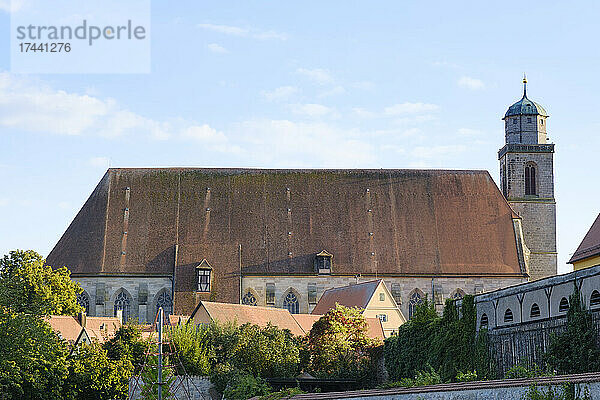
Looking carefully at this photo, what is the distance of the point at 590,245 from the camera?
3048 cm

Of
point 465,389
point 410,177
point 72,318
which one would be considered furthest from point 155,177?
point 465,389

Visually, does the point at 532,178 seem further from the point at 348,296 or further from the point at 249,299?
the point at 249,299

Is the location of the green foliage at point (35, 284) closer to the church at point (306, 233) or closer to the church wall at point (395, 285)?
the church at point (306, 233)

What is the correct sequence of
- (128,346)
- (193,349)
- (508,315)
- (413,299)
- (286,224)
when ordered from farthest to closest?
(286,224)
(413,299)
(128,346)
(193,349)
(508,315)

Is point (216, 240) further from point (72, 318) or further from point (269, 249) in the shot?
point (72, 318)

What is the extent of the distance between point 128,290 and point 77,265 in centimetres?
353

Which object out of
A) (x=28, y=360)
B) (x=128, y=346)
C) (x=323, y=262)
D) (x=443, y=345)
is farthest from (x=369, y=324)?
(x=28, y=360)

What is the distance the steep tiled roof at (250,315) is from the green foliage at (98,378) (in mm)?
5888

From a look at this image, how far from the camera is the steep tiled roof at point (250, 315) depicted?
47.4 m

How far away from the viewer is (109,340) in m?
44.1

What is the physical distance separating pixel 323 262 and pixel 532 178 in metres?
16.0

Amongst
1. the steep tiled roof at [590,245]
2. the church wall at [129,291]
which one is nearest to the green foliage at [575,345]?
the steep tiled roof at [590,245]

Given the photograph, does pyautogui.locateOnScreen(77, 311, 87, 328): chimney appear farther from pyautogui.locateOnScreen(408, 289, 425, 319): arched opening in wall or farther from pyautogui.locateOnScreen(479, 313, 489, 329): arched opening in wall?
pyautogui.locateOnScreen(479, 313, 489, 329): arched opening in wall

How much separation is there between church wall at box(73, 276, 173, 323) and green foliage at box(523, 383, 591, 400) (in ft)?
144
